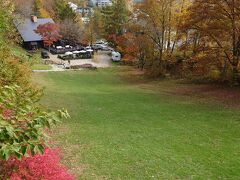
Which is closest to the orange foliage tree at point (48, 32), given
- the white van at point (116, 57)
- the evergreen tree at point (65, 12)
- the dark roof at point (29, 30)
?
the dark roof at point (29, 30)

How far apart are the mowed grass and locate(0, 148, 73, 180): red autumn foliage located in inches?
73.5

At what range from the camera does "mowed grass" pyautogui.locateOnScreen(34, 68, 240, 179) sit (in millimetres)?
10766

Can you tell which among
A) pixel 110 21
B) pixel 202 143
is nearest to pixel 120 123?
pixel 202 143

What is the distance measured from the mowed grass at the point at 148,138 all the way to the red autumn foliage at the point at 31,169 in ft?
6.13

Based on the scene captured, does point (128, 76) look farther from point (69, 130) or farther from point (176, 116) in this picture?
point (69, 130)

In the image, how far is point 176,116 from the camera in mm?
18328

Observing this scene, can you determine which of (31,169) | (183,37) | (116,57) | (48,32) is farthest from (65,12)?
(31,169)

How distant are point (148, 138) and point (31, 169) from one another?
7.51 m

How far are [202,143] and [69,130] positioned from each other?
620cm

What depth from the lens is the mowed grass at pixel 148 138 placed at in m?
10.8

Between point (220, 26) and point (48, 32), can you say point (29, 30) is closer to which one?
point (48, 32)

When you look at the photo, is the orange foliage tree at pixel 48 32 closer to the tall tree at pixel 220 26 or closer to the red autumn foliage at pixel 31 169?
the tall tree at pixel 220 26

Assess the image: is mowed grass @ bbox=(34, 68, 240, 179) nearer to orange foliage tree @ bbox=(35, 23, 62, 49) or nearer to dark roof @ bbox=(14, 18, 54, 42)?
orange foliage tree @ bbox=(35, 23, 62, 49)

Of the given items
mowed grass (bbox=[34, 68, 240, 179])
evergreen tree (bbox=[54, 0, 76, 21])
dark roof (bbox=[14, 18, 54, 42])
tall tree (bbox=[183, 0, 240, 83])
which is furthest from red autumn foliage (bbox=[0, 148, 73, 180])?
evergreen tree (bbox=[54, 0, 76, 21])
